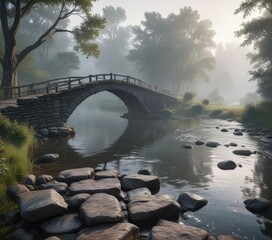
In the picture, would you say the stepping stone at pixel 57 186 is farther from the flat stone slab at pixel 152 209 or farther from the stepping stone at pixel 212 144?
the stepping stone at pixel 212 144

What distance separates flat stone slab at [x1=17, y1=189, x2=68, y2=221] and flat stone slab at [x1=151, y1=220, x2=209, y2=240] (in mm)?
2760

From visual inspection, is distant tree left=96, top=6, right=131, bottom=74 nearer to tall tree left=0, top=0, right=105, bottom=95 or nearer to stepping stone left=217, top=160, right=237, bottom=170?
tall tree left=0, top=0, right=105, bottom=95

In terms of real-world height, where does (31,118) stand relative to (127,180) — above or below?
above

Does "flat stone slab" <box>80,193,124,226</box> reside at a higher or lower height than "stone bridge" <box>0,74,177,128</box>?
lower

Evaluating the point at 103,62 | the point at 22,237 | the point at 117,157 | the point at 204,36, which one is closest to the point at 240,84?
the point at 103,62

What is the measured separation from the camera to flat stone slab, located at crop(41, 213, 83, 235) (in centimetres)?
753

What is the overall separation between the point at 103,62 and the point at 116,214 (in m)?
93.6

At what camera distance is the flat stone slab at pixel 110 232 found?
22.3 feet

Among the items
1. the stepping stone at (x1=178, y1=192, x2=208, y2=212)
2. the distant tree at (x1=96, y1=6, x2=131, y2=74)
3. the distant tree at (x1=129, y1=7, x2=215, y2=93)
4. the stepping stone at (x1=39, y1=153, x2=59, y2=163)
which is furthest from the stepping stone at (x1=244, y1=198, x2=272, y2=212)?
the distant tree at (x1=96, y1=6, x2=131, y2=74)

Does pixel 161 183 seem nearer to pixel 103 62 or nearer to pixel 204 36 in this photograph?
pixel 204 36

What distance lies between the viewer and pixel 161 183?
11719 mm

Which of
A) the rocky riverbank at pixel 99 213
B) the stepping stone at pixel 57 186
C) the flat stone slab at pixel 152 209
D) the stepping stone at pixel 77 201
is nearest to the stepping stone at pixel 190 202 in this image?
the rocky riverbank at pixel 99 213

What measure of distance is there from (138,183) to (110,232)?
3.98 metres

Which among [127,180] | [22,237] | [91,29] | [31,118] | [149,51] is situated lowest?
[22,237]
